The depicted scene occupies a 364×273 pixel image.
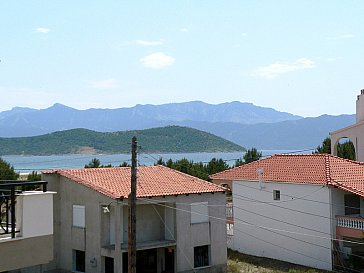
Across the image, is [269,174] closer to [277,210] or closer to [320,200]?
[277,210]

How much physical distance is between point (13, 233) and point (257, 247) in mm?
31258

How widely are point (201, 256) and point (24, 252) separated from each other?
24463mm

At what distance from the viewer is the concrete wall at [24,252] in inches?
311

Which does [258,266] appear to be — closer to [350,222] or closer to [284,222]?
[284,222]

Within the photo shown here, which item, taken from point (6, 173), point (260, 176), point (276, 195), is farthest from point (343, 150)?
point (6, 173)

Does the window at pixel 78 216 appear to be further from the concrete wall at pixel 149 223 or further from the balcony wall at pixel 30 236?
the balcony wall at pixel 30 236

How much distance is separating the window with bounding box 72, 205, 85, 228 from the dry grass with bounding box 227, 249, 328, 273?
9436 millimetres

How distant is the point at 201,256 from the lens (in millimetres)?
31797

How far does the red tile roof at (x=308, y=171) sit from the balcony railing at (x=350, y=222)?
153 cm

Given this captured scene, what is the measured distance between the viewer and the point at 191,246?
30.9 m

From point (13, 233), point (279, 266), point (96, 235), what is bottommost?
point (279, 266)

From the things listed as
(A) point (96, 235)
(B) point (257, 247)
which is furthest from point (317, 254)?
(A) point (96, 235)

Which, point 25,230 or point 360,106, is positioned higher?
point 360,106

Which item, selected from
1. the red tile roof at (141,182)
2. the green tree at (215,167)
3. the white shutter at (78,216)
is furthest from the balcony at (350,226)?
the green tree at (215,167)
